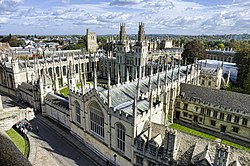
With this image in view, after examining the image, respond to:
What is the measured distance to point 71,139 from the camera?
2995 cm

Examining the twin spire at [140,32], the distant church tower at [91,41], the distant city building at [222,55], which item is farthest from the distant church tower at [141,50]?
the distant church tower at [91,41]

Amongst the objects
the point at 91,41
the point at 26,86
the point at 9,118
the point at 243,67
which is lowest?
the point at 26,86

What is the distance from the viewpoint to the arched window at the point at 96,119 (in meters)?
25.1

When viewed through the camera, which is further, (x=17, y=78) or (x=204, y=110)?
(x=17, y=78)

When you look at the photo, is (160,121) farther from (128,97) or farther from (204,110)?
(204,110)

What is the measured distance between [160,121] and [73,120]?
14589 mm

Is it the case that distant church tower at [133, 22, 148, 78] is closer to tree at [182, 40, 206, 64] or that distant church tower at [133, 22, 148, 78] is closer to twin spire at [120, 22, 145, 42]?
twin spire at [120, 22, 145, 42]

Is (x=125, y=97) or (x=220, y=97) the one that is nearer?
(x=125, y=97)

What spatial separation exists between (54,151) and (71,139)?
3.73 metres

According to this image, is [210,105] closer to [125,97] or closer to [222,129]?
[222,129]

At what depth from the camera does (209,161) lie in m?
15.4

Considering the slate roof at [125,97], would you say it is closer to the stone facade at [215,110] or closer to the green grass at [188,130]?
the green grass at [188,130]

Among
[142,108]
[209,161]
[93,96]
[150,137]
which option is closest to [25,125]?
[93,96]

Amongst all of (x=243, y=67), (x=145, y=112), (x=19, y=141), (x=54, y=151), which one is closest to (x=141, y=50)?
(x=243, y=67)
